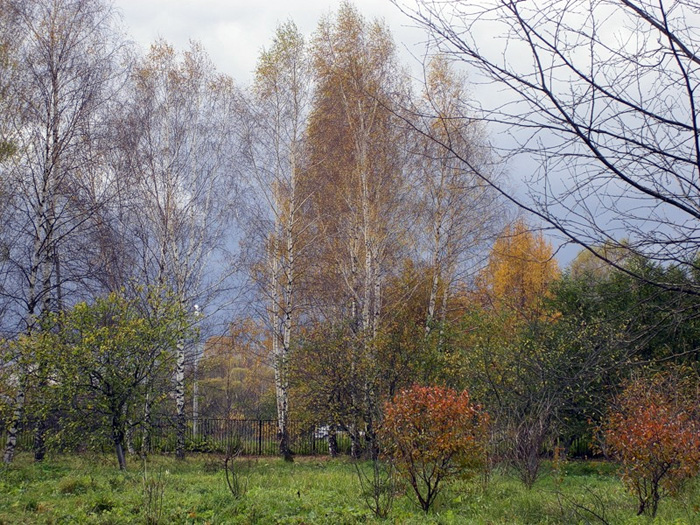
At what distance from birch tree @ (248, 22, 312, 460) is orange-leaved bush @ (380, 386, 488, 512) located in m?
10.3

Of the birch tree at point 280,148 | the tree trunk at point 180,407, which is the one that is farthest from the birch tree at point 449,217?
the tree trunk at point 180,407

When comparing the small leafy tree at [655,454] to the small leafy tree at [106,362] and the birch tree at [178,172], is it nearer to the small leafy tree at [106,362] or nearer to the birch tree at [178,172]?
the small leafy tree at [106,362]

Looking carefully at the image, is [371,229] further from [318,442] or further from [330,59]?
[318,442]

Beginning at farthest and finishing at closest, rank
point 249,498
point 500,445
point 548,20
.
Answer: point 500,445 → point 249,498 → point 548,20

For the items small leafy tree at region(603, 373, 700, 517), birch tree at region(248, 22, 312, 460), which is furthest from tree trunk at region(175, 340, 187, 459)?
small leafy tree at region(603, 373, 700, 517)

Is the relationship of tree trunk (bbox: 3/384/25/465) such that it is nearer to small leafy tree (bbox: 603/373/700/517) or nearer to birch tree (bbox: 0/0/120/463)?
birch tree (bbox: 0/0/120/463)

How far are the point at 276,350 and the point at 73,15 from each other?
33.8ft

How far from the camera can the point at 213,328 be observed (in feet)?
62.2

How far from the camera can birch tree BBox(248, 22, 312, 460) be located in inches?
713

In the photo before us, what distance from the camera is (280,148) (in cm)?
1820

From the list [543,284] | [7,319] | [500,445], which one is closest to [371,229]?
[500,445]

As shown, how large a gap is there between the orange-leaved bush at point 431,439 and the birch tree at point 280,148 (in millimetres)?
10302

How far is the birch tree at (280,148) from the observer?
18.1m

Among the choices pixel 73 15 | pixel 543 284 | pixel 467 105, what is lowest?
pixel 467 105
